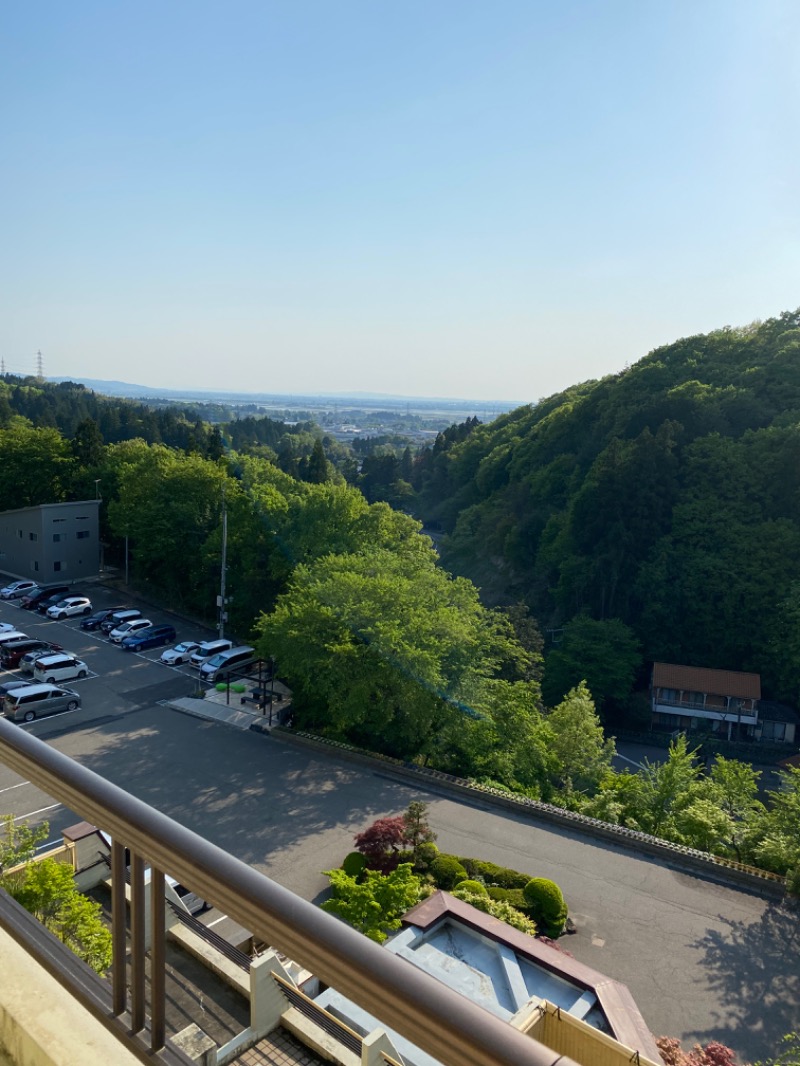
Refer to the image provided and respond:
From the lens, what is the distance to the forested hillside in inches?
1051

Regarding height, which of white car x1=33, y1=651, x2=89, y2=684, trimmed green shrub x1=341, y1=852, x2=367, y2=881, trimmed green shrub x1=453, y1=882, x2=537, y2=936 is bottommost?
white car x1=33, y1=651, x2=89, y2=684

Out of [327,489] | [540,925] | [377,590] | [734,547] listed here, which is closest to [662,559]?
[734,547]

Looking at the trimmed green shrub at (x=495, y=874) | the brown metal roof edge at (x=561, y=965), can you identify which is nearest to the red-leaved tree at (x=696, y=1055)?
the brown metal roof edge at (x=561, y=965)

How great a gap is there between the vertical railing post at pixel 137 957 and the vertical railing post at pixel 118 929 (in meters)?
0.02

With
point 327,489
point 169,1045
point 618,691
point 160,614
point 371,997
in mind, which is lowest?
point 618,691

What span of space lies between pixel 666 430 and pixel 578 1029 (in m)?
28.2

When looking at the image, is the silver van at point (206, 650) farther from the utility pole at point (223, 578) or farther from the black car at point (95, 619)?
the black car at point (95, 619)

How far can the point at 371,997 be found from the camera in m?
0.87

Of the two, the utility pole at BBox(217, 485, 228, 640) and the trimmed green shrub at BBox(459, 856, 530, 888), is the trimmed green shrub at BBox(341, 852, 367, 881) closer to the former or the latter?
the trimmed green shrub at BBox(459, 856, 530, 888)

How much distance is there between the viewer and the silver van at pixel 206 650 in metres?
19.1

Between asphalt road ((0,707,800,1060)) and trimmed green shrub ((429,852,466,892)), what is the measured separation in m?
0.95

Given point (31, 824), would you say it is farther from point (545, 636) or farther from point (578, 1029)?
point (545, 636)

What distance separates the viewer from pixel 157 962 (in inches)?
48.6

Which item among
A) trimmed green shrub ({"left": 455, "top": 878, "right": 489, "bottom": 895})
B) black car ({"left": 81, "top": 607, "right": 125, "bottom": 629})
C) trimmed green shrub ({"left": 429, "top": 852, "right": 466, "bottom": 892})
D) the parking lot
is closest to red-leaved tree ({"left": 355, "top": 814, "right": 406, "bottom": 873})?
trimmed green shrub ({"left": 429, "top": 852, "right": 466, "bottom": 892})
